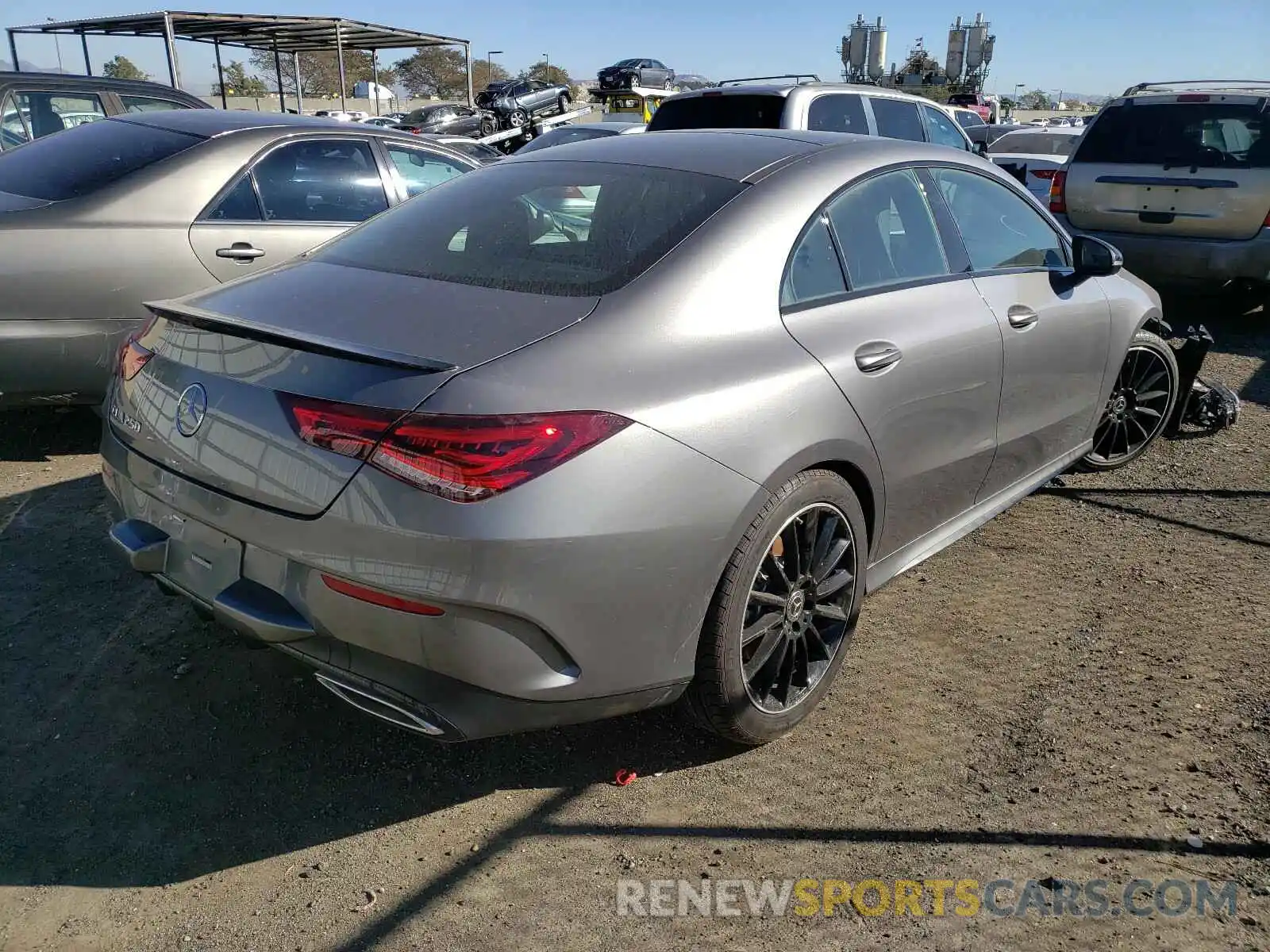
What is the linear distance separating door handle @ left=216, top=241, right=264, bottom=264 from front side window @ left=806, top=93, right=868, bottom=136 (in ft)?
14.0

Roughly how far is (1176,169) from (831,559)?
6311 mm

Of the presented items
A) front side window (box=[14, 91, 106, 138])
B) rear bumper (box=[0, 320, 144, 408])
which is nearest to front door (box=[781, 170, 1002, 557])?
rear bumper (box=[0, 320, 144, 408])

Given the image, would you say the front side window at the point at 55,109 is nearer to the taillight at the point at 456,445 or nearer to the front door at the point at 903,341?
the front door at the point at 903,341

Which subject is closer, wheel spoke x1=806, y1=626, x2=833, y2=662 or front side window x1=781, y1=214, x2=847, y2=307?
front side window x1=781, y1=214, x2=847, y2=307

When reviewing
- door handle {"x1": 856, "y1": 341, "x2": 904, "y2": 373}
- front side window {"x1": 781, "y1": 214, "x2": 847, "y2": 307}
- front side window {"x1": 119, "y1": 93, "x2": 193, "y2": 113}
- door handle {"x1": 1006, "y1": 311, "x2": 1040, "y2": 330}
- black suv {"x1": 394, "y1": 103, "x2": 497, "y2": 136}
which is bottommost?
black suv {"x1": 394, "y1": 103, "x2": 497, "y2": 136}

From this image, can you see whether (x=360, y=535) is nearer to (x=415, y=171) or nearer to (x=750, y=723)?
(x=750, y=723)

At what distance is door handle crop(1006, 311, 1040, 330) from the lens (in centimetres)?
350

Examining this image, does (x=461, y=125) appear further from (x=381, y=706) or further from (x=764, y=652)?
(x=381, y=706)

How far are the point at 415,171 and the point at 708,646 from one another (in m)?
4.32

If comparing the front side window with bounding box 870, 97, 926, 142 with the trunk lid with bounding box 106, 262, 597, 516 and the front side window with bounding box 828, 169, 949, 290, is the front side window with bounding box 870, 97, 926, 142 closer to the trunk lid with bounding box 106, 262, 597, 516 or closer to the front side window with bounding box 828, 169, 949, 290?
the front side window with bounding box 828, 169, 949, 290

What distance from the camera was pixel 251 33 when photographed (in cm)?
1914

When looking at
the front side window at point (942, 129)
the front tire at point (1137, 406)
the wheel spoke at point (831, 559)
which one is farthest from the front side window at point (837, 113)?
the wheel spoke at point (831, 559)

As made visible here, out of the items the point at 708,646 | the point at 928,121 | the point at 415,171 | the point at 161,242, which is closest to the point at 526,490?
the point at 708,646

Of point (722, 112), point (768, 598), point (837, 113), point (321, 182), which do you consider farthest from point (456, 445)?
point (837, 113)
